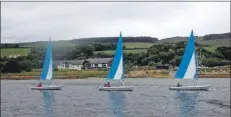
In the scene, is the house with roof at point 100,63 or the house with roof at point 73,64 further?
the house with roof at point 73,64

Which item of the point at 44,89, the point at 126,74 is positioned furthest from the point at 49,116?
the point at 126,74

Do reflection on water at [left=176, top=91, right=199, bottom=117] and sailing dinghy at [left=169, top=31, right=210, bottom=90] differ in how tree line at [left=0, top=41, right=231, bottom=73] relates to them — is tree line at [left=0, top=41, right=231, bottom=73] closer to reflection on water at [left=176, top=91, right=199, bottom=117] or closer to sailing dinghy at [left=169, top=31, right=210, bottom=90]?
sailing dinghy at [left=169, top=31, right=210, bottom=90]

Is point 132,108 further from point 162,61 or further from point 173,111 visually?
point 162,61

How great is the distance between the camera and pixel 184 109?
1999 inches

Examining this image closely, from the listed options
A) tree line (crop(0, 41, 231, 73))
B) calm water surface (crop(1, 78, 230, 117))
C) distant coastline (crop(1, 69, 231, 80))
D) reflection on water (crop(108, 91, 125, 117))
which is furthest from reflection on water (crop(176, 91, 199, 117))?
tree line (crop(0, 41, 231, 73))

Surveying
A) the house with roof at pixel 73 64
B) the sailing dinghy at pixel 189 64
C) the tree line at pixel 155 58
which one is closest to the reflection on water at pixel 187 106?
the sailing dinghy at pixel 189 64

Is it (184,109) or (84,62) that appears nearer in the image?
(184,109)

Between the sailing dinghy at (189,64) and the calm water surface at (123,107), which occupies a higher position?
the sailing dinghy at (189,64)

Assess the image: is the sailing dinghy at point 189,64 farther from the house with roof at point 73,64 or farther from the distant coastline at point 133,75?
the house with roof at point 73,64

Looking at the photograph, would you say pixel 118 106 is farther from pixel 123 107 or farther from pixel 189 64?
pixel 189 64

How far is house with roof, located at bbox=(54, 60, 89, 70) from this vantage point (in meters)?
168

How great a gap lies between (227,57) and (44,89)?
321 feet

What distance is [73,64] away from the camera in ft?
559

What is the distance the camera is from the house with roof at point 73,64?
16752cm
